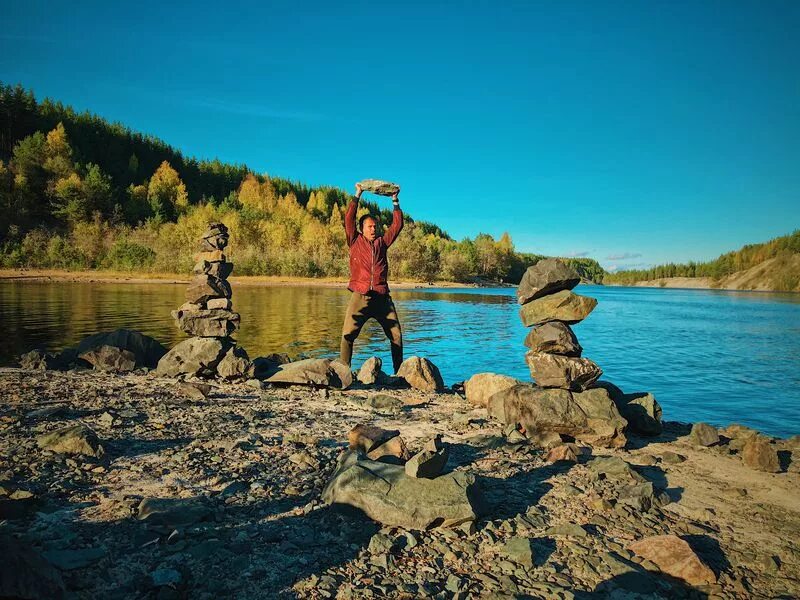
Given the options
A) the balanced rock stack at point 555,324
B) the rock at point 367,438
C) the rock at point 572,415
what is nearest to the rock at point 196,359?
the rock at point 367,438

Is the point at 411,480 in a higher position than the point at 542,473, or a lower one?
higher

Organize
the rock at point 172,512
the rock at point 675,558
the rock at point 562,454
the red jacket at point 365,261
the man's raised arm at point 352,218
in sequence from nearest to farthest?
the rock at point 675,558
the rock at point 172,512
the rock at point 562,454
the man's raised arm at point 352,218
the red jacket at point 365,261

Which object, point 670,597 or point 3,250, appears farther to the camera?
point 3,250

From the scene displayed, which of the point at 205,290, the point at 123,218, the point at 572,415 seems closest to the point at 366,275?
the point at 205,290

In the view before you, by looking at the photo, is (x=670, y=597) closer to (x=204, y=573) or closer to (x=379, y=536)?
(x=379, y=536)

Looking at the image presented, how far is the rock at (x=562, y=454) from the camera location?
267 inches

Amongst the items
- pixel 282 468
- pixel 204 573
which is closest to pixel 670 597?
pixel 204 573

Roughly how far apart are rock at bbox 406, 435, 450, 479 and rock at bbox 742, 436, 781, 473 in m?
5.38

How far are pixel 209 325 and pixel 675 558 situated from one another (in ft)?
37.9

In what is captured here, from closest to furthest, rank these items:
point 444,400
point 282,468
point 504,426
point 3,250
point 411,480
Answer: point 411,480
point 282,468
point 504,426
point 444,400
point 3,250

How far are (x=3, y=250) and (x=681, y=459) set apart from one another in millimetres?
98799

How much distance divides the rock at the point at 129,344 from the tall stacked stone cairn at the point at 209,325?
2.41m

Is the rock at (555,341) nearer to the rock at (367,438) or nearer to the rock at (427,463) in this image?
the rock at (367,438)

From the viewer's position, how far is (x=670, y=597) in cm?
378
